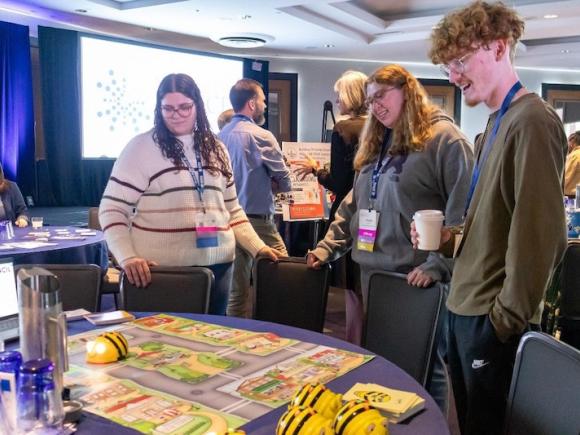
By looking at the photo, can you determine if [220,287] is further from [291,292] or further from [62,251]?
[62,251]

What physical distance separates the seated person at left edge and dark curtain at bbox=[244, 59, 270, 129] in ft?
15.0

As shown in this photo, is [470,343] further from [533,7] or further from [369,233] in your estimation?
[533,7]

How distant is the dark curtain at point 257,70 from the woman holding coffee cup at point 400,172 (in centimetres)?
660

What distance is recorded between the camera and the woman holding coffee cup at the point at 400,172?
2203 millimetres

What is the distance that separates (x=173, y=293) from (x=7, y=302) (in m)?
0.73

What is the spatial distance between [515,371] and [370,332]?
2.54ft

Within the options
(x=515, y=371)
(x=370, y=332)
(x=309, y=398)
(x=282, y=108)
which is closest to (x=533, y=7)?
(x=282, y=108)

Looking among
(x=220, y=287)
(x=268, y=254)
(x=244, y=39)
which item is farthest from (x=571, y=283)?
(x=244, y=39)

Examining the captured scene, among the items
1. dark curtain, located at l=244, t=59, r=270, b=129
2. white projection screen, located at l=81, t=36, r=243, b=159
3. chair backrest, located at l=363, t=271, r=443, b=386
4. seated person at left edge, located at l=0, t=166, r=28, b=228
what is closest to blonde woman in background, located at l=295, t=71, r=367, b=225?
chair backrest, located at l=363, t=271, r=443, b=386

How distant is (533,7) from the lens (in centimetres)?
608

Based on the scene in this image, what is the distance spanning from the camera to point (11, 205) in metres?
4.72

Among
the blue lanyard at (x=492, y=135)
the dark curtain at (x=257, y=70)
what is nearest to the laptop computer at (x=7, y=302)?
the blue lanyard at (x=492, y=135)

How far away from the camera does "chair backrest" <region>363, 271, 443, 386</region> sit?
1854mm

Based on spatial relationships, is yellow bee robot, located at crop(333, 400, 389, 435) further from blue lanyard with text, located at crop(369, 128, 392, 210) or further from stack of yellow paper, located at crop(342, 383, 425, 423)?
blue lanyard with text, located at crop(369, 128, 392, 210)
